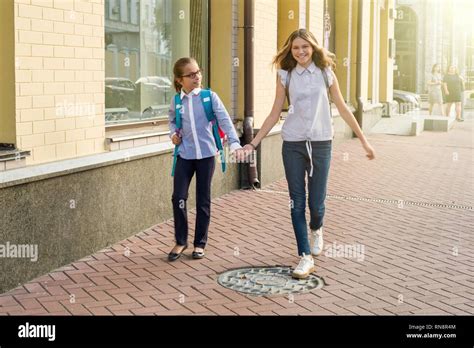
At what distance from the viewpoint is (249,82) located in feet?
34.8

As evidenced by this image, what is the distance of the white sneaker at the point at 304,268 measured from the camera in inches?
241

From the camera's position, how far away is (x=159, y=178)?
816cm

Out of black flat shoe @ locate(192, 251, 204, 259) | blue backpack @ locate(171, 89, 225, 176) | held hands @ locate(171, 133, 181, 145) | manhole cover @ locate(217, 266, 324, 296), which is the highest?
blue backpack @ locate(171, 89, 225, 176)

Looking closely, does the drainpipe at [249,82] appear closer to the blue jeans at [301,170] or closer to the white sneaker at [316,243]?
the white sneaker at [316,243]

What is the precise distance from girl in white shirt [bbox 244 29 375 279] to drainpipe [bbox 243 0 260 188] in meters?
4.19

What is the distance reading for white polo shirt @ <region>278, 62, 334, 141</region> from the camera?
6.18 m

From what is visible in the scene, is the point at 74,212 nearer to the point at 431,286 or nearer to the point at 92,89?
the point at 92,89

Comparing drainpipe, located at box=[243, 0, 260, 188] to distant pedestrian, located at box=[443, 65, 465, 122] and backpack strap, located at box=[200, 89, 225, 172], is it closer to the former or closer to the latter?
backpack strap, located at box=[200, 89, 225, 172]

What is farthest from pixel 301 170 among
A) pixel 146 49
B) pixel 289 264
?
pixel 146 49

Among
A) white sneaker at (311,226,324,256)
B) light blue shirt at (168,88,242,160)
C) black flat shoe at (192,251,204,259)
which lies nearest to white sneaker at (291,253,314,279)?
white sneaker at (311,226,324,256)

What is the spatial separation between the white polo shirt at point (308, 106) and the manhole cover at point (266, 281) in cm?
113

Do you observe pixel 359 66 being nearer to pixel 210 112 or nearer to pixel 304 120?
pixel 210 112

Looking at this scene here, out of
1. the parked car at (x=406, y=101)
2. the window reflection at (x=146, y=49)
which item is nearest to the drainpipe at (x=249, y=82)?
the window reflection at (x=146, y=49)

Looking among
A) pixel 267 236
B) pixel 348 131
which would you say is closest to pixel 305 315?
pixel 267 236
